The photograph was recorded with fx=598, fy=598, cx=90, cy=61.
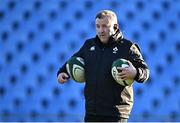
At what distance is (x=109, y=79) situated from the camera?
3.50m

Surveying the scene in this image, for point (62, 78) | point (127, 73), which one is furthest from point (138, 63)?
point (62, 78)

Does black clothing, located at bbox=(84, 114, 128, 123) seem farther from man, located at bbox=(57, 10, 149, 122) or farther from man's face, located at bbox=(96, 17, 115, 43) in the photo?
man's face, located at bbox=(96, 17, 115, 43)

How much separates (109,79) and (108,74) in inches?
1.2

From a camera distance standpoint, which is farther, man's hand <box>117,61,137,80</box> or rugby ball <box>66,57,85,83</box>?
rugby ball <box>66,57,85,83</box>

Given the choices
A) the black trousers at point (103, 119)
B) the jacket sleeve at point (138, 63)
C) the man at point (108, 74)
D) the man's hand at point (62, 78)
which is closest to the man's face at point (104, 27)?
the man at point (108, 74)

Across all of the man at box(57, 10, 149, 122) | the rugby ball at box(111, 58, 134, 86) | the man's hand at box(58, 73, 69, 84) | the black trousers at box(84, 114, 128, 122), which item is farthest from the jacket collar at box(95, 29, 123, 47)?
the black trousers at box(84, 114, 128, 122)

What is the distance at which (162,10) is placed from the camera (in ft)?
27.3

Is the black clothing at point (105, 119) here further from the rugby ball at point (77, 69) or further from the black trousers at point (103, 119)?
the rugby ball at point (77, 69)

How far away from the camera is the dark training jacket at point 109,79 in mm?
3496

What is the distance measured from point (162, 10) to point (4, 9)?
2.30 m

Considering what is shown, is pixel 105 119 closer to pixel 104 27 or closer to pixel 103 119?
pixel 103 119

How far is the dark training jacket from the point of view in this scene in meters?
3.50

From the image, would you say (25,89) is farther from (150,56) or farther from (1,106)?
(150,56)

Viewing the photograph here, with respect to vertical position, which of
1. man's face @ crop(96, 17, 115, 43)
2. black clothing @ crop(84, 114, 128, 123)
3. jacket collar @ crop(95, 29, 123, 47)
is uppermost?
man's face @ crop(96, 17, 115, 43)
